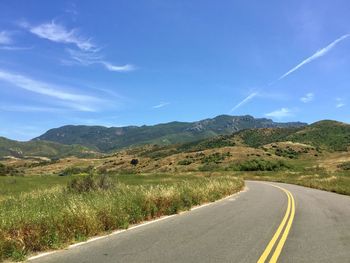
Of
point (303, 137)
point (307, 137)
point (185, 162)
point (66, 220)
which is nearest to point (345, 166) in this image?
point (185, 162)

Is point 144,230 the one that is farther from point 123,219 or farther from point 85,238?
point 85,238

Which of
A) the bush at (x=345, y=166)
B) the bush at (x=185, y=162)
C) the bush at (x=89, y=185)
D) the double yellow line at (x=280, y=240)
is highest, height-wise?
the bush at (x=185, y=162)

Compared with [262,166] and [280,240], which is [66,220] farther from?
[262,166]

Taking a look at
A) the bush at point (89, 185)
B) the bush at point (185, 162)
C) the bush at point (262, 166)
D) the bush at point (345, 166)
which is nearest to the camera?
the bush at point (89, 185)

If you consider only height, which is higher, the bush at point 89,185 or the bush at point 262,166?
the bush at point 262,166

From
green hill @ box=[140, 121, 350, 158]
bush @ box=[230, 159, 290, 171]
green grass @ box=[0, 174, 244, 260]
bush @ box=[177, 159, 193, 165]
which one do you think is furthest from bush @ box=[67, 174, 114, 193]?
green hill @ box=[140, 121, 350, 158]

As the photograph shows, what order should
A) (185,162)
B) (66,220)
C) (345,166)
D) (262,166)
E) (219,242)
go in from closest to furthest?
(219,242) → (66,220) → (345,166) → (262,166) → (185,162)

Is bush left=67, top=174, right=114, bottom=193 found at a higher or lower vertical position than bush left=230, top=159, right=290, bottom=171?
lower

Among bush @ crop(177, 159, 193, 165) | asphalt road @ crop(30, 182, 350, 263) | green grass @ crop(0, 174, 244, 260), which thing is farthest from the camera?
bush @ crop(177, 159, 193, 165)

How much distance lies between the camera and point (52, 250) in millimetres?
10180

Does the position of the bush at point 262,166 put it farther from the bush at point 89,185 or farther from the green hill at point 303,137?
the bush at point 89,185

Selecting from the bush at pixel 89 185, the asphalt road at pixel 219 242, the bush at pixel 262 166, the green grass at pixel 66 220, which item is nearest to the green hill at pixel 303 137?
the bush at pixel 262 166

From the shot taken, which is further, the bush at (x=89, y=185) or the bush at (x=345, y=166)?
the bush at (x=345, y=166)

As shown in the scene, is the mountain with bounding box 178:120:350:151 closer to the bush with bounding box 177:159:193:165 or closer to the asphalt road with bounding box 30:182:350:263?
the bush with bounding box 177:159:193:165
